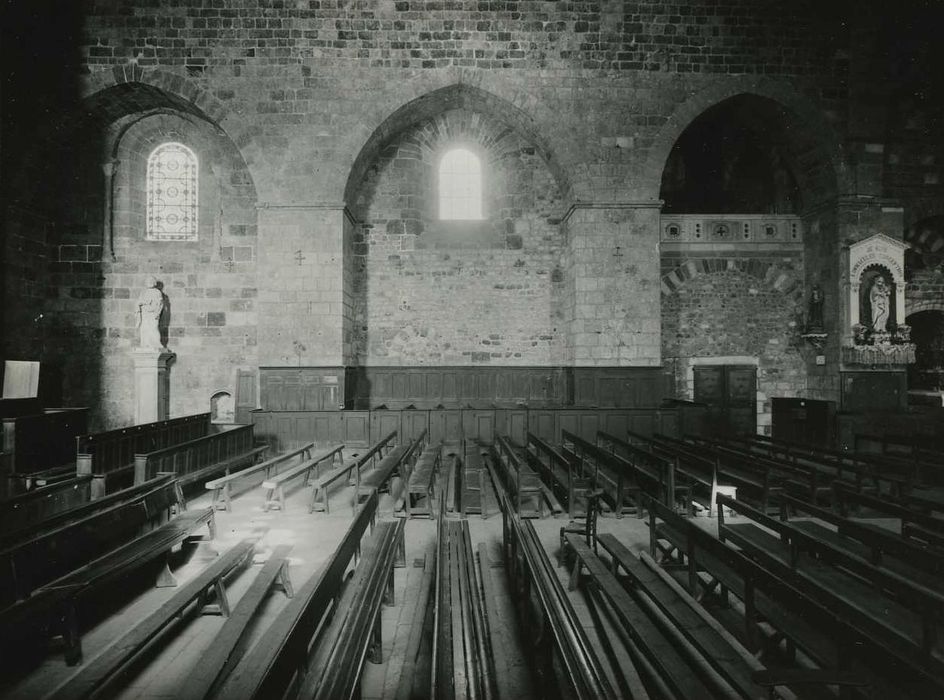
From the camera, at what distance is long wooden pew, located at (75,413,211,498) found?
586 cm

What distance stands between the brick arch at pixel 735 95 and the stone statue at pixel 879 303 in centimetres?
206

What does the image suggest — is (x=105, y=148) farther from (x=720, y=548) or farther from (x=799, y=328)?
(x=799, y=328)

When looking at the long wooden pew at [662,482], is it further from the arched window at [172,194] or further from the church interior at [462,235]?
the arched window at [172,194]

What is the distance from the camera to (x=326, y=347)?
10.4 metres

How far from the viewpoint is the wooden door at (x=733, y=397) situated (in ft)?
37.9

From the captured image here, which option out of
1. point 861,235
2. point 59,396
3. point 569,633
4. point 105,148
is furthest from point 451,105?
point 569,633

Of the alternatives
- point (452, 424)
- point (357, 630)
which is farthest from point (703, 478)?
point (452, 424)

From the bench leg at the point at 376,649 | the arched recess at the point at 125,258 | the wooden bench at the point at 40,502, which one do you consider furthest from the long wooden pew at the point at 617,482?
the arched recess at the point at 125,258

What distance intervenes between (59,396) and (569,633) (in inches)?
504

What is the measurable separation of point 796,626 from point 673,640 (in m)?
0.62

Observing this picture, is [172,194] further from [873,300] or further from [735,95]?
[873,300]

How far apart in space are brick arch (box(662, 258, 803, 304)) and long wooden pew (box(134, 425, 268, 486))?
9261 mm

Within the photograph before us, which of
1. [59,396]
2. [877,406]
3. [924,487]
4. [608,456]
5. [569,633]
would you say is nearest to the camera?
[569,633]

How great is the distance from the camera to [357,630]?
7.38 feet
